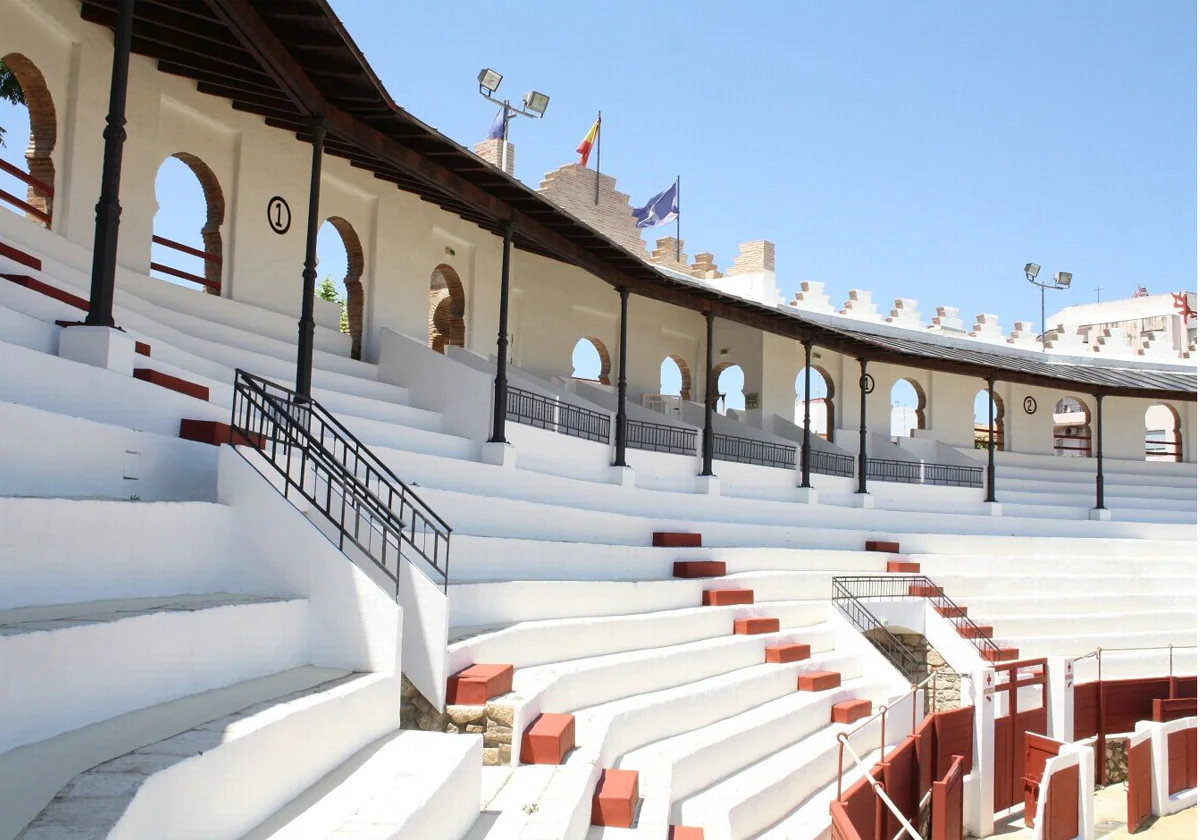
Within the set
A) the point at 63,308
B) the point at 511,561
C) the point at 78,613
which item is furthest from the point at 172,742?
the point at 511,561

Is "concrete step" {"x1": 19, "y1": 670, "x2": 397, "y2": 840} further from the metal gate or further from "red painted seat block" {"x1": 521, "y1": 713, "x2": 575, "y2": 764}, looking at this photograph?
the metal gate

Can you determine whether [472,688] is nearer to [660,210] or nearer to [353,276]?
[353,276]

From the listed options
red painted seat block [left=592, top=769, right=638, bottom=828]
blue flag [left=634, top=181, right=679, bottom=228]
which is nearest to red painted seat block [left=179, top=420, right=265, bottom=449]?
red painted seat block [left=592, top=769, right=638, bottom=828]

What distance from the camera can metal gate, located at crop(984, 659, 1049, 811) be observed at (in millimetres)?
14250

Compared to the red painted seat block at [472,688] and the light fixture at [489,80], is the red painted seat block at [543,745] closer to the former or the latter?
the red painted seat block at [472,688]

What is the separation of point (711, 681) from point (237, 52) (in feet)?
26.7

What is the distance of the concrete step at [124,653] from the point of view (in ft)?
14.0

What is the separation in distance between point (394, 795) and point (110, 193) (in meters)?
5.08

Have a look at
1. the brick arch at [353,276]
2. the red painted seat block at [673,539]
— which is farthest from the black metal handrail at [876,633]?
the brick arch at [353,276]

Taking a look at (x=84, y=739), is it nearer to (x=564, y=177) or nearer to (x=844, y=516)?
(x=844, y=516)

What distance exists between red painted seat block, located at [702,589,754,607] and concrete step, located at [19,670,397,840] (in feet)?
25.1

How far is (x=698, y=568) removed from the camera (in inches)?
561

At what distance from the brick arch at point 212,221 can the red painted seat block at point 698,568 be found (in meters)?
7.02

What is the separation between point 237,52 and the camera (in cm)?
1075
